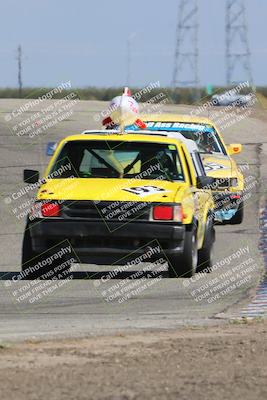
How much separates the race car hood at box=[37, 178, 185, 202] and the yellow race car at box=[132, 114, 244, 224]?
5359 mm

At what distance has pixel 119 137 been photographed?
45.9 ft

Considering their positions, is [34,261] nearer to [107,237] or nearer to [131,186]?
[107,237]

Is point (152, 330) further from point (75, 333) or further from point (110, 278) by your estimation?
point (110, 278)

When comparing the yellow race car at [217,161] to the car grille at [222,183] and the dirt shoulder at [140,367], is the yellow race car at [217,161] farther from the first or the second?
the dirt shoulder at [140,367]

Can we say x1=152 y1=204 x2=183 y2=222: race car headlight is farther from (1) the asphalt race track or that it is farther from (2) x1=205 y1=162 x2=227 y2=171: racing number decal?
(2) x1=205 y1=162 x2=227 y2=171: racing number decal

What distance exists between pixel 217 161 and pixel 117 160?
5594mm

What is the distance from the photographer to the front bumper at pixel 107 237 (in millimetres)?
12734

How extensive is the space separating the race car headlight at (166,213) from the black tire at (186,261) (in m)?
0.22

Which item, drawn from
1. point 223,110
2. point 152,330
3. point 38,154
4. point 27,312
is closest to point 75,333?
point 152,330

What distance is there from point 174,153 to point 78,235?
5.99ft

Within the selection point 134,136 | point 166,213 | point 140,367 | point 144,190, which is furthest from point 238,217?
point 140,367

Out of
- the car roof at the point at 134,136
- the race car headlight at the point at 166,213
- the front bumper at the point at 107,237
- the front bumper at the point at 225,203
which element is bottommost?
the front bumper at the point at 225,203

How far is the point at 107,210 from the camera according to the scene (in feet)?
41.8

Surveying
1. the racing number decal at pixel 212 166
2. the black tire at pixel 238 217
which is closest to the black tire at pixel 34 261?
the racing number decal at pixel 212 166
